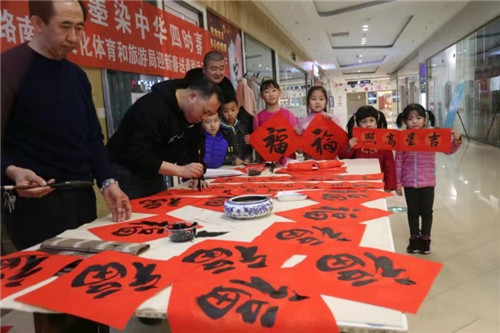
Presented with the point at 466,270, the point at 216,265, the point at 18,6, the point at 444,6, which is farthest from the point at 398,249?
the point at 444,6

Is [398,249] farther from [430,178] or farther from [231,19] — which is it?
[231,19]

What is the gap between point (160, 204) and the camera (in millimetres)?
1654

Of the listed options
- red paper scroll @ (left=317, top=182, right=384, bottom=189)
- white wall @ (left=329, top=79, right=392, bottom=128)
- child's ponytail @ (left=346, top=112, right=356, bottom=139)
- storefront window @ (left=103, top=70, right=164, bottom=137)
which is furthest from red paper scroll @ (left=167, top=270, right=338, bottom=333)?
white wall @ (left=329, top=79, right=392, bottom=128)

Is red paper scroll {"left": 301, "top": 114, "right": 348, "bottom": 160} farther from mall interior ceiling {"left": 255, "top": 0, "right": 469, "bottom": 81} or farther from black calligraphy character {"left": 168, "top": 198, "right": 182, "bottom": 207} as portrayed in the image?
mall interior ceiling {"left": 255, "top": 0, "right": 469, "bottom": 81}

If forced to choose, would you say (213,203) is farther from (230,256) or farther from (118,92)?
(118,92)

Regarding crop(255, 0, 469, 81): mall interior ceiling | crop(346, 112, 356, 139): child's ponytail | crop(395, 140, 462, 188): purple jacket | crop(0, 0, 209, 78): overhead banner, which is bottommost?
crop(395, 140, 462, 188): purple jacket

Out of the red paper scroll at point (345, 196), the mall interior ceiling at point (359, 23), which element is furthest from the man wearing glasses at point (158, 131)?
the mall interior ceiling at point (359, 23)

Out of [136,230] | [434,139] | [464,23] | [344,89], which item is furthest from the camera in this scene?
[344,89]

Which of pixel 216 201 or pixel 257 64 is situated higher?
pixel 257 64

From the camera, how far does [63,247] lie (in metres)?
1.09

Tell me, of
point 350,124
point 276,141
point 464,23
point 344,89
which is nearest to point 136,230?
point 276,141

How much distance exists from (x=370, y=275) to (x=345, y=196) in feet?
2.54

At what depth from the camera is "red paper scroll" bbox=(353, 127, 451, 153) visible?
2264 millimetres

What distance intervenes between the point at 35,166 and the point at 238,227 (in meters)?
0.74
